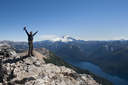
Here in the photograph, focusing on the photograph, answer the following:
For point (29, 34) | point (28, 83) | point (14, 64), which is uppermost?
point (29, 34)

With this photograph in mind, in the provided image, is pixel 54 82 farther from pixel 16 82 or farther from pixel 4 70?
pixel 4 70

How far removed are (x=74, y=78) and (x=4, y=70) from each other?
50.3 feet

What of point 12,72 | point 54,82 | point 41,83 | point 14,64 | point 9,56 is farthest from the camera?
point 9,56

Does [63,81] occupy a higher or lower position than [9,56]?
lower

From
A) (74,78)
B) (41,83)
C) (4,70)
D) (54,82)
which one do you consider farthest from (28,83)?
(74,78)

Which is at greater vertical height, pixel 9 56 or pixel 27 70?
pixel 9 56

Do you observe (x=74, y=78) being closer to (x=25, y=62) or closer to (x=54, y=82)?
(x=54, y=82)

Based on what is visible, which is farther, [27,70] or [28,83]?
[27,70]

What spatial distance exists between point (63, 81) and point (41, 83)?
14.1 feet

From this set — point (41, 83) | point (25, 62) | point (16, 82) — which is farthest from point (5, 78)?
point (41, 83)

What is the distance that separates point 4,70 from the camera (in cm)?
1891

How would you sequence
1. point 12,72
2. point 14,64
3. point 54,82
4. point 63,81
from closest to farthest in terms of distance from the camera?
1. point 54,82
2. point 63,81
3. point 12,72
4. point 14,64

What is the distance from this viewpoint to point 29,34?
23.8m

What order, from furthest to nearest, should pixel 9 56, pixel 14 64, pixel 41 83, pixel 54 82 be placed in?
pixel 9 56, pixel 14 64, pixel 54 82, pixel 41 83
